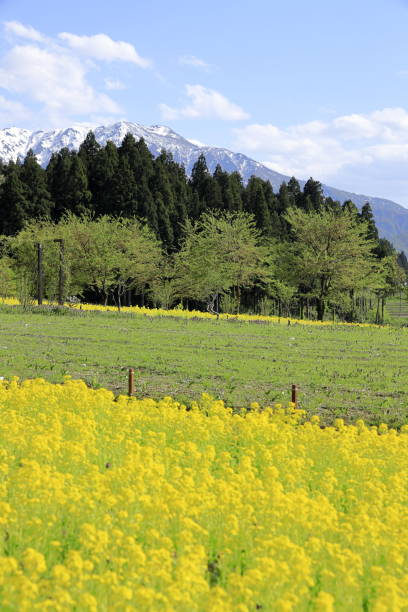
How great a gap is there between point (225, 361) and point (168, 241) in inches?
1825

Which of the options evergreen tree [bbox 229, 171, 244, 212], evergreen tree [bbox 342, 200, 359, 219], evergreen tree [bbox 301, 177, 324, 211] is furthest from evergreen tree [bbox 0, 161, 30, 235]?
evergreen tree [bbox 301, 177, 324, 211]

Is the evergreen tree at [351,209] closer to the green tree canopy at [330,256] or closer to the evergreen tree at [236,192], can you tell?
the green tree canopy at [330,256]

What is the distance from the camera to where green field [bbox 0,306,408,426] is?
1330cm

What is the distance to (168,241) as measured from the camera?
63562mm

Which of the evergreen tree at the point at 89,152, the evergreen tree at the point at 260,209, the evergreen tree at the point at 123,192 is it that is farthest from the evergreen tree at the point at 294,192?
the evergreen tree at the point at 89,152

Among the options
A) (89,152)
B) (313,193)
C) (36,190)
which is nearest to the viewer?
(36,190)

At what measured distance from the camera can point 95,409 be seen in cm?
1031

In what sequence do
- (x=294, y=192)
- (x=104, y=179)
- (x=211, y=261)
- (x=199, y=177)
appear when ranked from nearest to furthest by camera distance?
(x=211, y=261) < (x=104, y=179) < (x=199, y=177) < (x=294, y=192)

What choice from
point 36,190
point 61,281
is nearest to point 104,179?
point 36,190

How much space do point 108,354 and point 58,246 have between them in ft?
89.6

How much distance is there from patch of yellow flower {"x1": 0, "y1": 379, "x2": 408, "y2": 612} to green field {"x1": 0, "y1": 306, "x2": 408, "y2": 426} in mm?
3664

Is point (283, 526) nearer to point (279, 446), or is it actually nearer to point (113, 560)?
point (113, 560)

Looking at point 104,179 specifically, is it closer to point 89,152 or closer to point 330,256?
point 89,152

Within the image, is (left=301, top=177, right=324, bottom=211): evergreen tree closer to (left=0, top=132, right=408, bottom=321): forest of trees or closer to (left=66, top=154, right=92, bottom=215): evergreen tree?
(left=0, top=132, right=408, bottom=321): forest of trees
